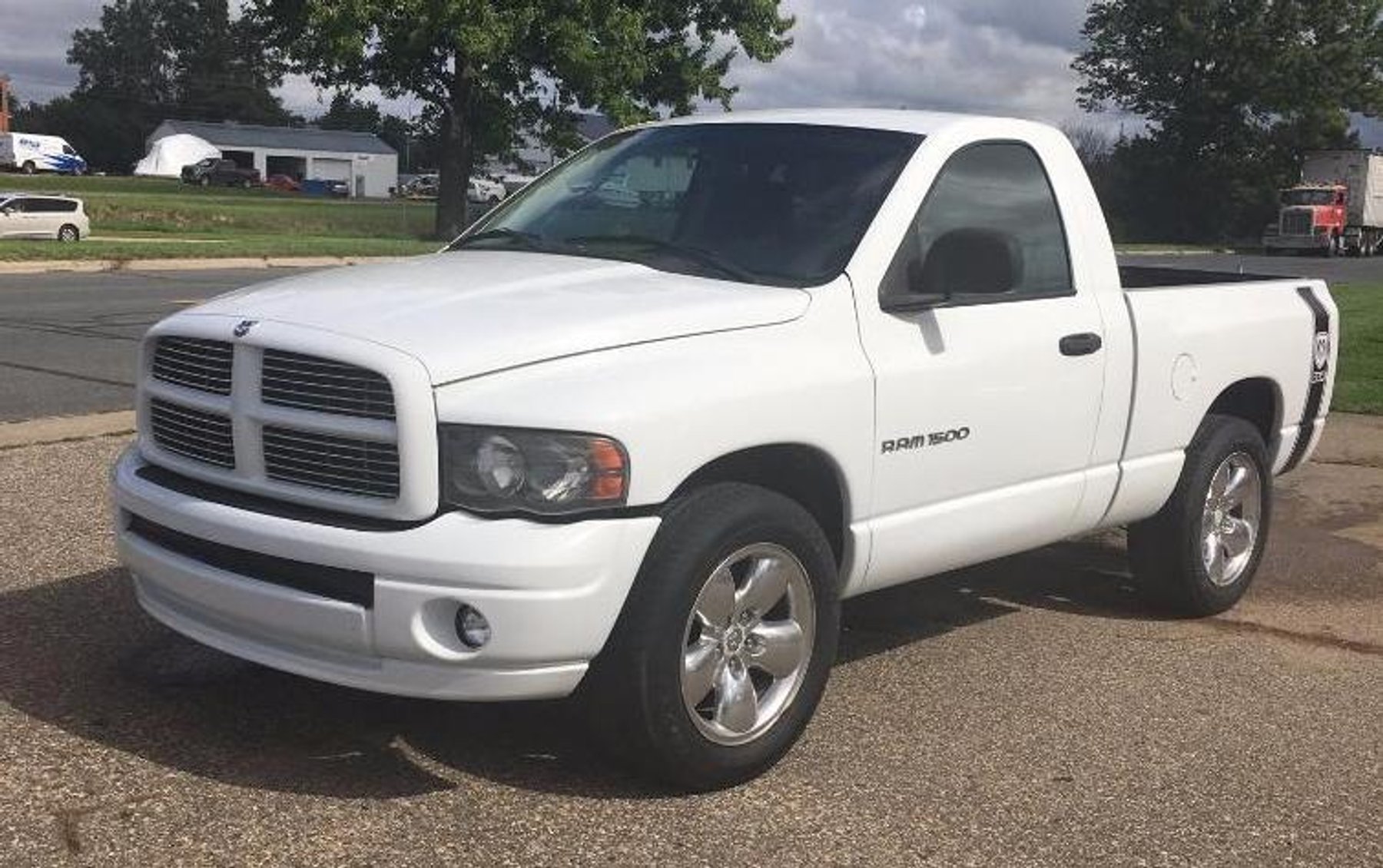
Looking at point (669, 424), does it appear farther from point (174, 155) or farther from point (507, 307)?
point (174, 155)

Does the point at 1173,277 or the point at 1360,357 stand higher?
the point at 1173,277

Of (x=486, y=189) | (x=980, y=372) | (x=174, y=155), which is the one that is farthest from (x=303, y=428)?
(x=174, y=155)

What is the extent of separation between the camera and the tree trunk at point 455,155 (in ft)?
125

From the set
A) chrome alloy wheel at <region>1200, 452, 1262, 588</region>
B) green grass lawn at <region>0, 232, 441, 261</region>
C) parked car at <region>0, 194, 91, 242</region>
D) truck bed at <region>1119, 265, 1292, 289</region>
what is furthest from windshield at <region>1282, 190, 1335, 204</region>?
chrome alloy wheel at <region>1200, 452, 1262, 588</region>

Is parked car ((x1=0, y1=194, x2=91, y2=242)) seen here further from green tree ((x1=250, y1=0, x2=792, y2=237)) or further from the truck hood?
the truck hood

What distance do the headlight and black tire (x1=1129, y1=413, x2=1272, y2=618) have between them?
304 cm

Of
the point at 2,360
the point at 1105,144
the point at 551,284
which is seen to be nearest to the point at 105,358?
the point at 2,360

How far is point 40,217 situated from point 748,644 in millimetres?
34697

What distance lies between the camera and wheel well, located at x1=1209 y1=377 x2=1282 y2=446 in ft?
20.1

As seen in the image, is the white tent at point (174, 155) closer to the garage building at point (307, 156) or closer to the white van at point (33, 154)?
the garage building at point (307, 156)

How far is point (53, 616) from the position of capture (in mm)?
5168

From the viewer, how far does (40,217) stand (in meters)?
34.6

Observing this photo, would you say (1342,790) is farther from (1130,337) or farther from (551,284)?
(551,284)

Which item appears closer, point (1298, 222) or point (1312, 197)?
point (1298, 222)
